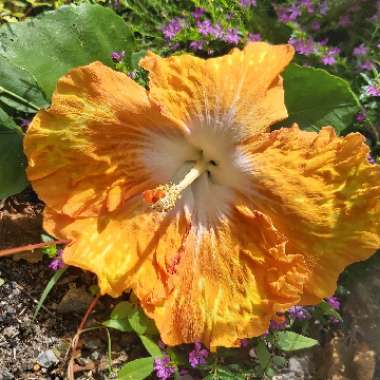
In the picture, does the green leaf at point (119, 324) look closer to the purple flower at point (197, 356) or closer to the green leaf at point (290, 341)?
the purple flower at point (197, 356)

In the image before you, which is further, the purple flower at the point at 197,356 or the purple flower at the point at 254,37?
the purple flower at the point at 254,37

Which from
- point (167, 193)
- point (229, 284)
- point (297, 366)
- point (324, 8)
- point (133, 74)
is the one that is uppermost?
point (324, 8)

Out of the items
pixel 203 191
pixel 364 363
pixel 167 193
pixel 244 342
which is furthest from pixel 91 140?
pixel 364 363

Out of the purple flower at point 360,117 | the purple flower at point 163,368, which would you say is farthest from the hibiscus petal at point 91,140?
the purple flower at point 360,117

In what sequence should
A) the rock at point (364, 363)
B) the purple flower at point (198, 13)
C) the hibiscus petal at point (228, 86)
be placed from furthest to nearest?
the purple flower at point (198, 13), the rock at point (364, 363), the hibiscus petal at point (228, 86)

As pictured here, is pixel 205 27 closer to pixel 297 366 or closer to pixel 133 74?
pixel 133 74

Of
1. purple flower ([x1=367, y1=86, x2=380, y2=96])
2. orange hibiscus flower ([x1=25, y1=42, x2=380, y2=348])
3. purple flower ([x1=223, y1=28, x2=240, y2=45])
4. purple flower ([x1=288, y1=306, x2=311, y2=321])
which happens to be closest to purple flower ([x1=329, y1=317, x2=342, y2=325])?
purple flower ([x1=288, y1=306, x2=311, y2=321])
